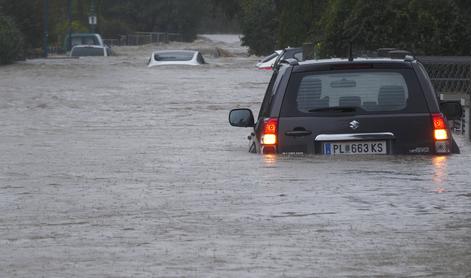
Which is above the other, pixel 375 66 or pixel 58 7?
pixel 375 66

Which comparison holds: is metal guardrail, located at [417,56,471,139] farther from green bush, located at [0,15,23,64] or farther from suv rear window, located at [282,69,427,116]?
green bush, located at [0,15,23,64]

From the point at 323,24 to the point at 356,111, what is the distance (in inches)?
788

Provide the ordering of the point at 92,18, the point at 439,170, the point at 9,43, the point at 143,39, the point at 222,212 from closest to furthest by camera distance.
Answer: the point at 222,212
the point at 439,170
the point at 9,43
the point at 92,18
the point at 143,39

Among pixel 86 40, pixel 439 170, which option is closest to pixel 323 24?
pixel 439 170

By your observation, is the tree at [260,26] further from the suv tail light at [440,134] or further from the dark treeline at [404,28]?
the suv tail light at [440,134]

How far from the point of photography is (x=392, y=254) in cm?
841

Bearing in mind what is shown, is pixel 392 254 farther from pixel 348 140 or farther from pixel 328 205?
pixel 348 140

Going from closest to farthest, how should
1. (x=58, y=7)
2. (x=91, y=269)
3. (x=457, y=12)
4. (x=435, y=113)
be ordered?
1. (x=91, y=269)
2. (x=435, y=113)
3. (x=457, y=12)
4. (x=58, y=7)

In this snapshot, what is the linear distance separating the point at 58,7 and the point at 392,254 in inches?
4450

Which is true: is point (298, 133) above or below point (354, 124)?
below

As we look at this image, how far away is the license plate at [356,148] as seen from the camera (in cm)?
1314

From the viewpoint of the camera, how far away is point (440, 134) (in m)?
13.1

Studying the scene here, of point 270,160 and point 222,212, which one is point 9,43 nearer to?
point 270,160

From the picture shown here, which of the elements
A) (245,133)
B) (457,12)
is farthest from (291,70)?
(457,12)
